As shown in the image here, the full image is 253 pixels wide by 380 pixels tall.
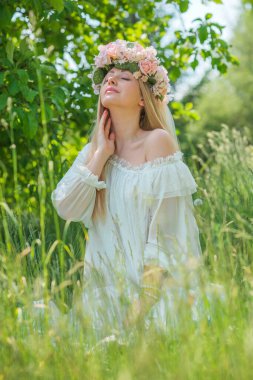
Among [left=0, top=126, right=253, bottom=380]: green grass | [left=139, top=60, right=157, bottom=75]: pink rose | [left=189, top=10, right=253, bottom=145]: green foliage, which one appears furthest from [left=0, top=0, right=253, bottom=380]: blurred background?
[left=189, top=10, right=253, bottom=145]: green foliage

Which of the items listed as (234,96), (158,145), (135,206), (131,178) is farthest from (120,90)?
(234,96)

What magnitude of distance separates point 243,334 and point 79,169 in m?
1.54

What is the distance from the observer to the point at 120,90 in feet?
11.8

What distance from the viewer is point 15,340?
2.32m

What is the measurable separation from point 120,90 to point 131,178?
470 mm

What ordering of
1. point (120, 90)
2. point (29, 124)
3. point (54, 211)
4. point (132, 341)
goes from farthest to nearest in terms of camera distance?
point (29, 124) → point (120, 90) → point (54, 211) → point (132, 341)

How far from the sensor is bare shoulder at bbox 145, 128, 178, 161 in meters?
3.46

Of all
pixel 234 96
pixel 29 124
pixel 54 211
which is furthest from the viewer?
pixel 234 96

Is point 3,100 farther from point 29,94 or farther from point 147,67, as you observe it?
point 147,67

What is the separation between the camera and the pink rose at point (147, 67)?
3.66 metres

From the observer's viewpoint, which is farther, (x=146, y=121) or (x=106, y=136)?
(x=146, y=121)

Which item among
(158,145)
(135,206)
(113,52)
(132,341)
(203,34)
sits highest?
(203,34)

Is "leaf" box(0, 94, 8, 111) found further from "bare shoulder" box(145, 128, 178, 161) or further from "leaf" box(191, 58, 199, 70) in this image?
"leaf" box(191, 58, 199, 70)

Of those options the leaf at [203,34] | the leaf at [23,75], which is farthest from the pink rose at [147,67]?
the leaf at [203,34]
